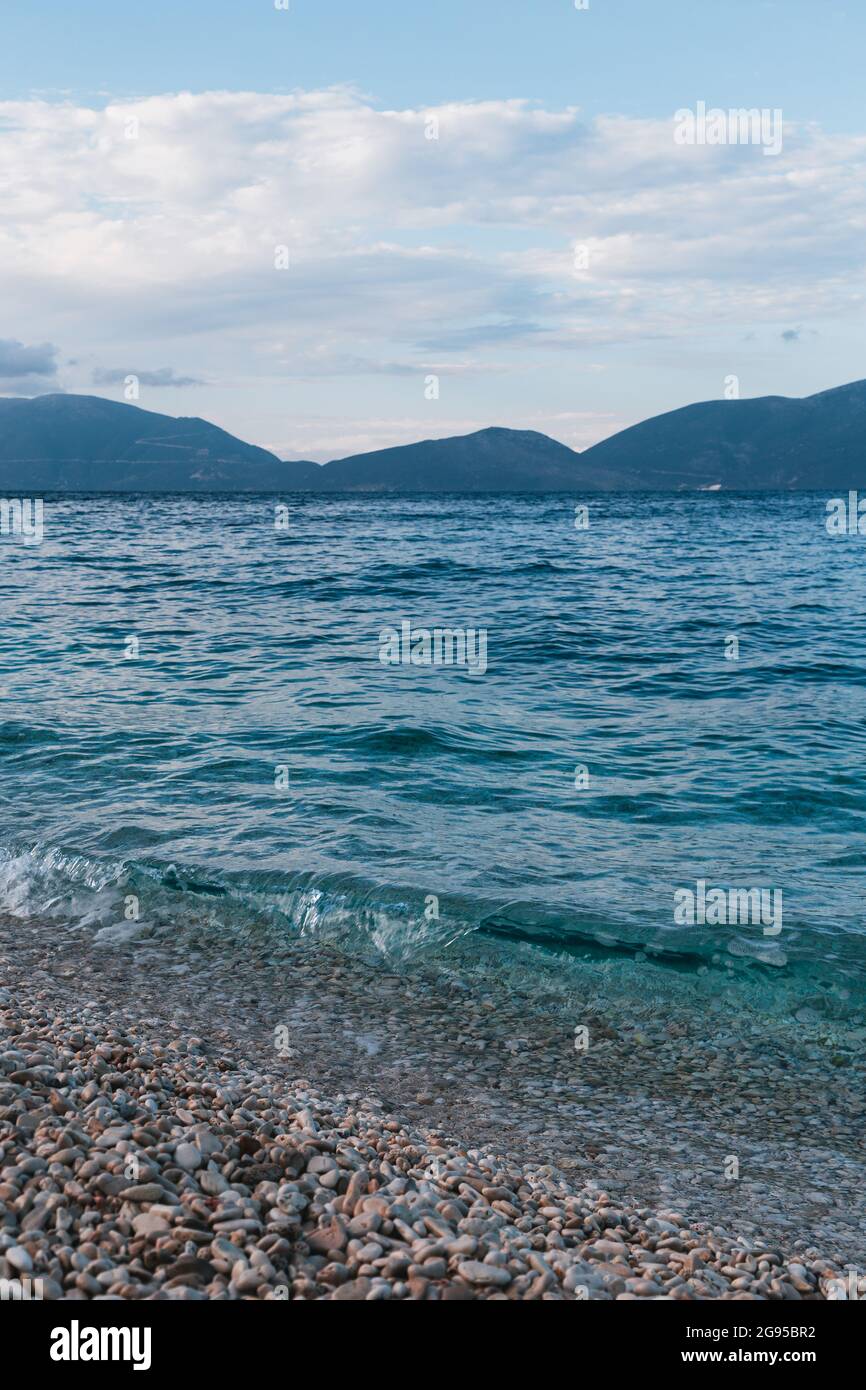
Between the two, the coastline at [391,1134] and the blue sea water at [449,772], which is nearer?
the coastline at [391,1134]

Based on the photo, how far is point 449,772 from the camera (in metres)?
13.6

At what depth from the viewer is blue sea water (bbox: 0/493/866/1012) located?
9.28 m

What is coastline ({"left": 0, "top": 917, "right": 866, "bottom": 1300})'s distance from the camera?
407 centimetres

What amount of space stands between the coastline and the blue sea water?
2.58ft

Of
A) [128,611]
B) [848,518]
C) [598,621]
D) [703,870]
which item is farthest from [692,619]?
[848,518]

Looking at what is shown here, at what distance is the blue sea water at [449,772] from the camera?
30.5ft

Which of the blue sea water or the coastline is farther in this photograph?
the blue sea water

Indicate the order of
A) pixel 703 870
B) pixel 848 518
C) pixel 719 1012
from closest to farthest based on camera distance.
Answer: pixel 719 1012 → pixel 703 870 → pixel 848 518

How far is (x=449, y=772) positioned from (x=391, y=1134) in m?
8.13

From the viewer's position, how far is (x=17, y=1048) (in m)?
5.63

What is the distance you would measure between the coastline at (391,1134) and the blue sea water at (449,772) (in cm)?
79

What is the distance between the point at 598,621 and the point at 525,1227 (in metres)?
23.0

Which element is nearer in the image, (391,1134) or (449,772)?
(391,1134)

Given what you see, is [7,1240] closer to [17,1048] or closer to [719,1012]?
[17,1048]
